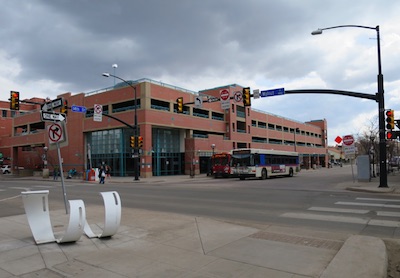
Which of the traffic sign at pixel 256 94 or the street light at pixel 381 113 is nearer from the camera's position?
the street light at pixel 381 113

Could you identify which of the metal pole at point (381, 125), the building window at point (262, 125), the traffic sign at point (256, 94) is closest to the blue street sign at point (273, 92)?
the traffic sign at point (256, 94)

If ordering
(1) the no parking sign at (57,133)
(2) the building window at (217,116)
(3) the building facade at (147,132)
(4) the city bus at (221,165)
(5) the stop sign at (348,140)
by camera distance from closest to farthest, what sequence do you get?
(1) the no parking sign at (57,133) → (5) the stop sign at (348,140) → (4) the city bus at (221,165) → (3) the building facade at (147,132) → (2) the building window at (217,116)

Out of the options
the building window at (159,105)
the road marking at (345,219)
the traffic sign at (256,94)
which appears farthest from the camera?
the building window at (159,105)

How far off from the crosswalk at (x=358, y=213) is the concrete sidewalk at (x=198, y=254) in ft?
7.10

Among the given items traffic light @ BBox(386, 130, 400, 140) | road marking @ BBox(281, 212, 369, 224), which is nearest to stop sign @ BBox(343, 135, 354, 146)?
traffic light @ BBox(386, 130, 400, 140)

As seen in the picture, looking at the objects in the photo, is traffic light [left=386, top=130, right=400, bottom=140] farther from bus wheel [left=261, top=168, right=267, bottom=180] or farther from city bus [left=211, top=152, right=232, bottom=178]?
city bus [left=211, top=152, right=232, bottom=178]

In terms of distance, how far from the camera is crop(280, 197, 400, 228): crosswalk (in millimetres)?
9500

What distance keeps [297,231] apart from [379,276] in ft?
10.9

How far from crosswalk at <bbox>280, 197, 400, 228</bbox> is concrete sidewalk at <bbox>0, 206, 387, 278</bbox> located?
7.10 ft

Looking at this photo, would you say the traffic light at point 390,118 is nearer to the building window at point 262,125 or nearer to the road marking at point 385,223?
the road marking at point 385,223

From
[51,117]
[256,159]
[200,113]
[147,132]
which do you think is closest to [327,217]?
[51,117]

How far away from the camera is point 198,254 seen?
6.23m

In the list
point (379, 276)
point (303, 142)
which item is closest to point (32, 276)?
point (379, 276)

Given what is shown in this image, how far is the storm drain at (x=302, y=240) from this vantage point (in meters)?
6.79
